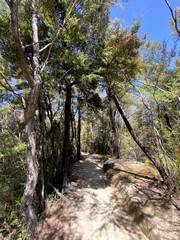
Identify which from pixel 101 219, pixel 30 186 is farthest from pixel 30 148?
pixel 101 219

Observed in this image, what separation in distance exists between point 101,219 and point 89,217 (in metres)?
0.27

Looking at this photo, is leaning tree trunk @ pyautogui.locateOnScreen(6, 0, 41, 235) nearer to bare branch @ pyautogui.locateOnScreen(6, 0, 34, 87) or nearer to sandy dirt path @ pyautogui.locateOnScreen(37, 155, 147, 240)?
bare branch @ pyautogui.locateOnScreen(6, 0, 34, 87)

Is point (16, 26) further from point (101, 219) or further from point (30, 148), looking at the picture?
point (101, 219)

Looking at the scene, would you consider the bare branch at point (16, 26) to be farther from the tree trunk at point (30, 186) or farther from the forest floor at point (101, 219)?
the forest floor at point (101, 219)

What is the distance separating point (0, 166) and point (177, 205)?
456 cm

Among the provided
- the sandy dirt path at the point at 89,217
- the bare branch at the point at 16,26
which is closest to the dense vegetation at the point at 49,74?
the bare branch at the point at 16,26

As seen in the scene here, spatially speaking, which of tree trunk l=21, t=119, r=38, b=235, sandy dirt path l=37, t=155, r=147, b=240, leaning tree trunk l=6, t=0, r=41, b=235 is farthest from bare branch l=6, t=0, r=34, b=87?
sandy dirt path l=37, t=155, r=147, b=240

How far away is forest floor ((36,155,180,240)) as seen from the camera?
284cm

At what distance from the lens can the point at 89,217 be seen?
3.58 metres

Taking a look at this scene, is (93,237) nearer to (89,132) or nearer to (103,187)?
(103,187)

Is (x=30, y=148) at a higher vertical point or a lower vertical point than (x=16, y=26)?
lower

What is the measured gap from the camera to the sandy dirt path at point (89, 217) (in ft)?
10.1

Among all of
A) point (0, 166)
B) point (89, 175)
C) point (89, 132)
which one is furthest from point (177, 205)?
point (89, 132)

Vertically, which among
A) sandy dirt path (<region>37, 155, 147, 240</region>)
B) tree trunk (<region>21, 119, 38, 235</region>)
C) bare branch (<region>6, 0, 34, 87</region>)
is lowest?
sandy dirt path (<region>37, 155, 147, 240</region>)
